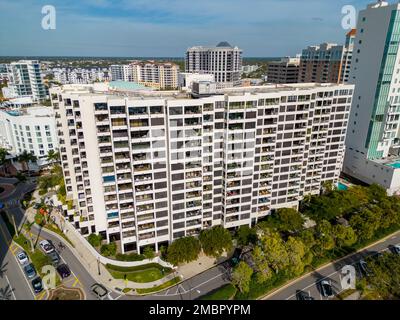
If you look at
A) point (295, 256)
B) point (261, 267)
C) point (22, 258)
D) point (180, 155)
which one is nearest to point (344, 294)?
point (295, 256)

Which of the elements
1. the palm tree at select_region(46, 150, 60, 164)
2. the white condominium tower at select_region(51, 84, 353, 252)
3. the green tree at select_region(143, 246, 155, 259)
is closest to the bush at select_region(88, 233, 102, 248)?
the white condominium tower at select_region(51, 84, 353, 252)

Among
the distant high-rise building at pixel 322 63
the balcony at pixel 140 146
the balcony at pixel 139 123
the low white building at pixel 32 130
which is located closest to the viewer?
the balcony at pixel 139 123

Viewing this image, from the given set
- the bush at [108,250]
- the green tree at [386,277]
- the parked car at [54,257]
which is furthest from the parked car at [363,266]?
the parked car at [54,257]

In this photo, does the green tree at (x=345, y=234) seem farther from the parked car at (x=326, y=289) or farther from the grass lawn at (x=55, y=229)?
the grass lawn at (x=55, y=229)

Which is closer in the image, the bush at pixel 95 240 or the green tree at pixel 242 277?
the green tree at pixel 242 277

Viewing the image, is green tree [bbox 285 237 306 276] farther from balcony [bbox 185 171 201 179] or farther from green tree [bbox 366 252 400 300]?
balcony [bbox 185 171 201 179]

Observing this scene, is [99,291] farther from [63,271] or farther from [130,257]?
[63,271]
